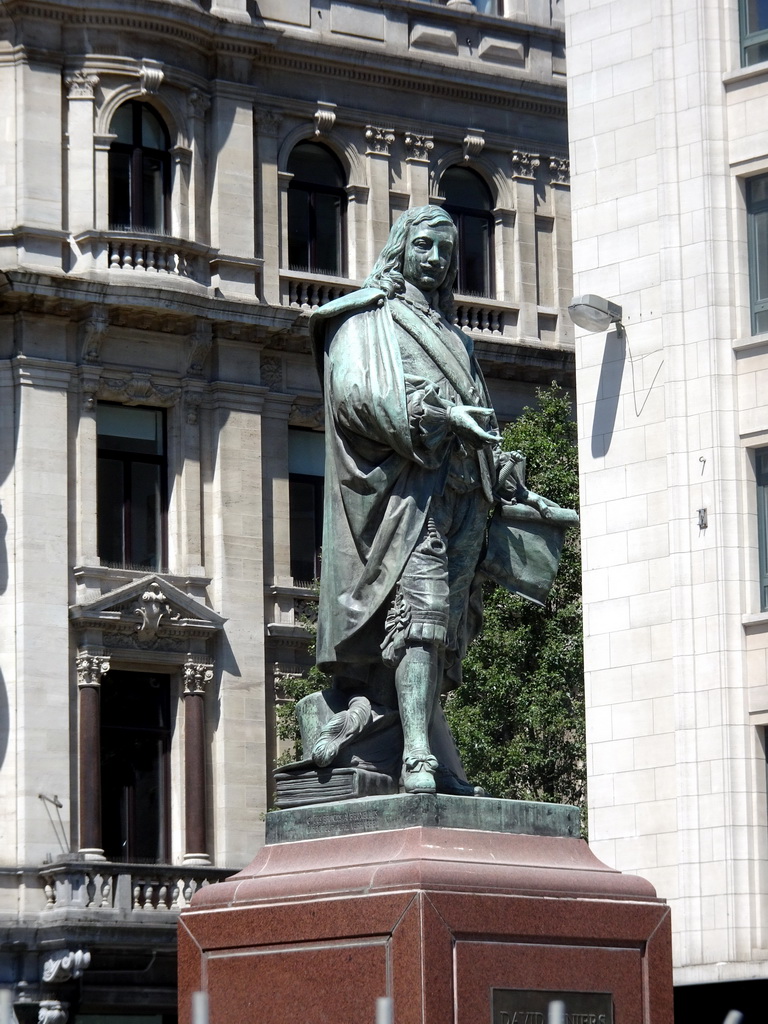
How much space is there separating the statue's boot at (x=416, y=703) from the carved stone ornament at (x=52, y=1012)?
96.6 feet

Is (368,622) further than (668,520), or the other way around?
(668,520)

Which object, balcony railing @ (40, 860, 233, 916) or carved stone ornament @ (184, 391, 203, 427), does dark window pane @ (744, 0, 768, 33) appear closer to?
carved stone ornament @ (184, 391, 203, 427)

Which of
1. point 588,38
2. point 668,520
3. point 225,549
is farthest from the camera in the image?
point 225,549

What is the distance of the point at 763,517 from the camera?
106 ft

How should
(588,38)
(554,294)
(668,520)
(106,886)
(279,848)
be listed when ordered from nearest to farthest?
(279,848)
(668,520)
(588,38)
(106,886)
(554,294)

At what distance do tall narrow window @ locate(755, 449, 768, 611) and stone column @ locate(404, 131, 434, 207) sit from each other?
717 inches

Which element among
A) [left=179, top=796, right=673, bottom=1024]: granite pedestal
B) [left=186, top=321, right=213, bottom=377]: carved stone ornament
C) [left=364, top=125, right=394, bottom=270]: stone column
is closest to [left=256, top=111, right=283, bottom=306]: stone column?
[left=364, top=125, right=394, bottom=270]: stone column

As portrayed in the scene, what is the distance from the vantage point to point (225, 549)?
1788 inches

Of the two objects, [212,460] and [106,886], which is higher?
[212,460]

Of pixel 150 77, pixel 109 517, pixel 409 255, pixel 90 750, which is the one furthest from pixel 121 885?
pixel 409 255

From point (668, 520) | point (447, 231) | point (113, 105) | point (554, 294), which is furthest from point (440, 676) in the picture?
point (554, 294)

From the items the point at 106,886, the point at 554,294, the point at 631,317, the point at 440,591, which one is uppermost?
the point at 554,294

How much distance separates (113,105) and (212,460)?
6312 mm

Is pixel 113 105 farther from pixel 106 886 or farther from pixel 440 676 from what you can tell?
pixel 440 676
